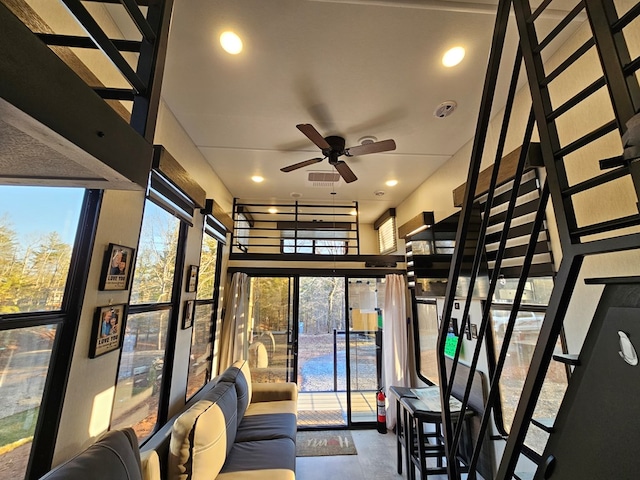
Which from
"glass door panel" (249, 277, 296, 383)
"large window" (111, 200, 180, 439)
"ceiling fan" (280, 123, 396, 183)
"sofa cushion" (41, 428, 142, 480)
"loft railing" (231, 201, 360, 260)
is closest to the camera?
"sofa cushion" (41, 428, 142, 480)

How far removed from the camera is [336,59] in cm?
197

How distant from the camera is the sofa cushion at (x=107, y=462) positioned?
1.16 metres

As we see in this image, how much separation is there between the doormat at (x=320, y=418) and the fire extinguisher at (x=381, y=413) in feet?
1.60

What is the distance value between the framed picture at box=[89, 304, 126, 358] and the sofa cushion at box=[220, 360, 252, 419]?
5.11 ft

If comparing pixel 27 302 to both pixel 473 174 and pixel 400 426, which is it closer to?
pixel 473 174

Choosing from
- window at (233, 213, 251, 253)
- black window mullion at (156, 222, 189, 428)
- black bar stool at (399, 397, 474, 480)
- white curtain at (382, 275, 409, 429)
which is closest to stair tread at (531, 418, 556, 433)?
black bar stool at (399, 397, 474, 480)

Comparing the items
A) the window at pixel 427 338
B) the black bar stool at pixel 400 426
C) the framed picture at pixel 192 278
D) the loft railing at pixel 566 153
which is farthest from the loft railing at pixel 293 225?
the loft railing at pixel 566 153

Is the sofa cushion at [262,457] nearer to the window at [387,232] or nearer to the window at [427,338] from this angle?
the window at [427,338]

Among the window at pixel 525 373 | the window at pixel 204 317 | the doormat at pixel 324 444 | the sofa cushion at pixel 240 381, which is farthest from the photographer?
the doormat at pixel 324 444

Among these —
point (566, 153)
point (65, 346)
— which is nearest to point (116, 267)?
point (65, 346)

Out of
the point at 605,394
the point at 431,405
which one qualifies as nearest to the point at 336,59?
the point at 605,394

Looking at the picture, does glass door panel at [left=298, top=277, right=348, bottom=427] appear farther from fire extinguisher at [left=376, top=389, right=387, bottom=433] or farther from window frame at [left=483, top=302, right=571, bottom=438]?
window frame at [left=483, top=302, right=571, bottom=438]

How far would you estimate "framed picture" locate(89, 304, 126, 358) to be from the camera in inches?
62.5

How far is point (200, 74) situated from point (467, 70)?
6.41 feet
